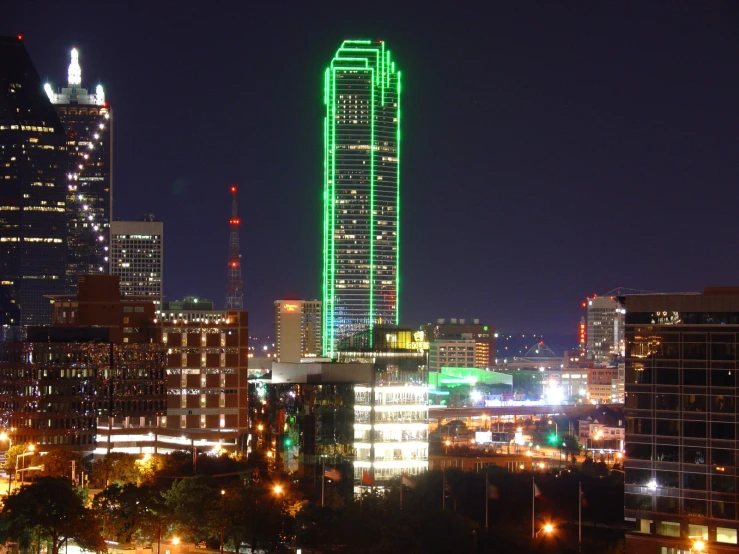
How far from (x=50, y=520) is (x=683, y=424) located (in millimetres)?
37618

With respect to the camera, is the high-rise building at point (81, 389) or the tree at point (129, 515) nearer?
the tree at point (129, 515)

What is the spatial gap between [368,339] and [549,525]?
48.4 meters

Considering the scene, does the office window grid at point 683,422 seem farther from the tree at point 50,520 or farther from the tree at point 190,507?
the tree at point 50,520

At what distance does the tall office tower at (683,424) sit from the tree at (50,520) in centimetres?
3219

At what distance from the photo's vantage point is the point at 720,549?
213 feet

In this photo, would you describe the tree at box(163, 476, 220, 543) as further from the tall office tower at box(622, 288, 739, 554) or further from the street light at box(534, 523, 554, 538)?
the tall office tower at box(622, 288, 739, 554)

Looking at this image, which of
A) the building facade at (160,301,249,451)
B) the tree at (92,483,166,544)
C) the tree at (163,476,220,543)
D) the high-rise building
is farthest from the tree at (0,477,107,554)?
the building facade at (160,301,249,451)

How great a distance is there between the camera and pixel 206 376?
134625 mm

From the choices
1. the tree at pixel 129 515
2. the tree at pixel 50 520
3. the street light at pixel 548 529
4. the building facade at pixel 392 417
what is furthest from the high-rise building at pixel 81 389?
the street light at pixel 548 529

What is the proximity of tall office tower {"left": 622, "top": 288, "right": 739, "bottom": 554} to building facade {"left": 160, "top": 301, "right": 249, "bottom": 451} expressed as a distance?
7054cm

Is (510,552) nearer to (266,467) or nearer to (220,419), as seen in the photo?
(266,467)

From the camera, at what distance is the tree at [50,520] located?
61875mm

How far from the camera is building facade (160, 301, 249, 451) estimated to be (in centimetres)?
13300

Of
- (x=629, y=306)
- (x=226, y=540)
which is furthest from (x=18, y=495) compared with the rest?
(x=629, y=306)
